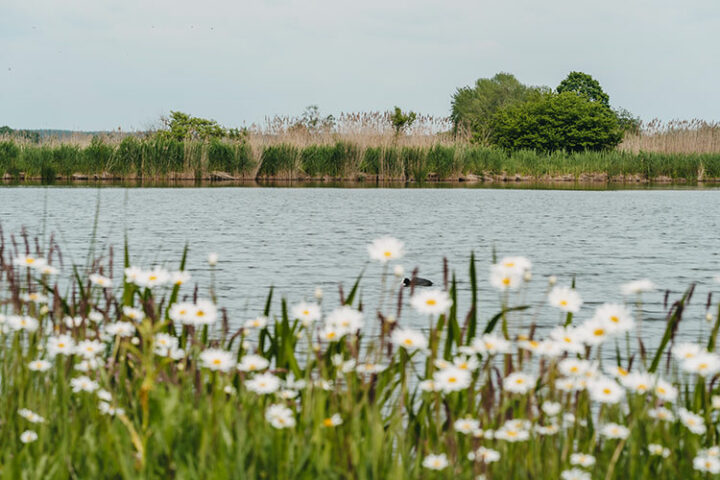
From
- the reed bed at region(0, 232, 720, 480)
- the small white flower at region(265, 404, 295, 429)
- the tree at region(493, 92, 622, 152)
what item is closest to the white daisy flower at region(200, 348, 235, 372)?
the reed bed at region(0, 232, 720, 480)

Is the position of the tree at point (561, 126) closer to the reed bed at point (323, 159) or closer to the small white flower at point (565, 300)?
the reed bed at point (323, 159)

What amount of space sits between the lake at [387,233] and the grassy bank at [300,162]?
7330mm

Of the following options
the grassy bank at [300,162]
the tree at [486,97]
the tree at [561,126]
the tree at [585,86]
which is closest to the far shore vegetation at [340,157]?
the grassy bank at [300,162]

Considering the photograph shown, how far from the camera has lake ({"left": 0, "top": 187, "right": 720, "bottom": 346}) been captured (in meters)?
6.46

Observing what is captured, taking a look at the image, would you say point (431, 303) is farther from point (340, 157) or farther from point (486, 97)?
point (486, 97)

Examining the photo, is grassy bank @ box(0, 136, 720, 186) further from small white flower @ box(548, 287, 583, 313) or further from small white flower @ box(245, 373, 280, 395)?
small white flower @ box(548, 287, 583, 313)

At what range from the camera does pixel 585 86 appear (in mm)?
61750

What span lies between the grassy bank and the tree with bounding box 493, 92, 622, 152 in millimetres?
10055

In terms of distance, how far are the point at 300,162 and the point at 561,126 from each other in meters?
19.5

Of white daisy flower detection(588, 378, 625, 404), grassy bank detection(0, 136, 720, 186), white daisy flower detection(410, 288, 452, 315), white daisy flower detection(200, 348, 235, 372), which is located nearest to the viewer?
white daisy flower detection(588, 378, 625, 404)

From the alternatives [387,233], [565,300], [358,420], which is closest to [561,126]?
[387,233]

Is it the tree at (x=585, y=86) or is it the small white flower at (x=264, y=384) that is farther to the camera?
the tree at (x=585, y=86)

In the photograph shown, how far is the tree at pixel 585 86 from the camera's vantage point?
61812 mm

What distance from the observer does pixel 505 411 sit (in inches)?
99.4
